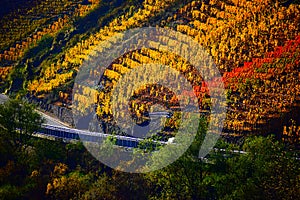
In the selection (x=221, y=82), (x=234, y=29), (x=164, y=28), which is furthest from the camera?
(x=164, y=28)

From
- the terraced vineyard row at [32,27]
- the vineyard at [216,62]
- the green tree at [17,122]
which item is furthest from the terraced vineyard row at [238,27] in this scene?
the terraced vineyard row at [32,27]

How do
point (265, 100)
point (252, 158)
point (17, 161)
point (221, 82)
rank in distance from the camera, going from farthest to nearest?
point (221, 82), point (265, 100), point (17, 161), point (252, 158)

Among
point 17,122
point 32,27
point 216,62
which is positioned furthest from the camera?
point 32,27

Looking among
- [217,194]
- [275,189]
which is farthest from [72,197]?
[275,189]

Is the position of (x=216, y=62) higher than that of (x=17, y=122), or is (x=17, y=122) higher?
(x=216, y=62)

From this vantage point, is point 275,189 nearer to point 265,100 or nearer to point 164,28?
point 265,100

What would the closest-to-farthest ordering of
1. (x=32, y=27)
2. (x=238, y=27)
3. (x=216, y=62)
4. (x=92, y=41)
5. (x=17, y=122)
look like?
(x=17, y=122) < (x=216, y=62) < (x=238, y=27) < (x=92, y=41) < (x=32, y=27)

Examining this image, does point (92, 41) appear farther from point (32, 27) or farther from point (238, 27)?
point (238, 27)

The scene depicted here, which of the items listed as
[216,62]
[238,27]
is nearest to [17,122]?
[216,62]
